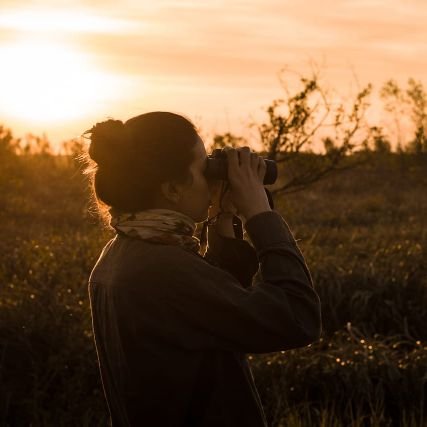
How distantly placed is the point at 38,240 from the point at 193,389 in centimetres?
889

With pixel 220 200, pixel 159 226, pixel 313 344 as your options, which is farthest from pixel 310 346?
pixel 159 226

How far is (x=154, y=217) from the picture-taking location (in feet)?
7.00

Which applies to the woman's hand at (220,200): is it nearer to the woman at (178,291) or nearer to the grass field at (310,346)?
the woman at (178,291)

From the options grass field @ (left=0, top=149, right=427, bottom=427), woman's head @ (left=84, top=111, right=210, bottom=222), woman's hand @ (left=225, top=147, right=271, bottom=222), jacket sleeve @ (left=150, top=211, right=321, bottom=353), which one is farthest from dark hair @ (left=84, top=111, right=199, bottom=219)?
grass field @ (left=0, top=149, right=427, bottom=427)

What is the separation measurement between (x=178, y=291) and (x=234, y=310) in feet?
0.44

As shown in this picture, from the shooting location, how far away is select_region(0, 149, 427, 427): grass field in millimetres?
5133

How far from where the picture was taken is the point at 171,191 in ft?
7.16

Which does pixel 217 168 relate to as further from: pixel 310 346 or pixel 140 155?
pixel 310 346

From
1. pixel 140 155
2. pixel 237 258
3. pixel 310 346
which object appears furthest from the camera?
pixel 310 346

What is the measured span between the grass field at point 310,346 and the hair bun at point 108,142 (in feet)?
3.55

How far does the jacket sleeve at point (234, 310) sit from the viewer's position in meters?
2.02

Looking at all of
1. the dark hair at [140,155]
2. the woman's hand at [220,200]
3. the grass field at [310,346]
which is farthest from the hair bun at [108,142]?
the grass field at [310,346]

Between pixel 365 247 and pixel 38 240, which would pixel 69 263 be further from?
pixel 365 247

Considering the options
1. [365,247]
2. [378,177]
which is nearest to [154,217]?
[365,247]
